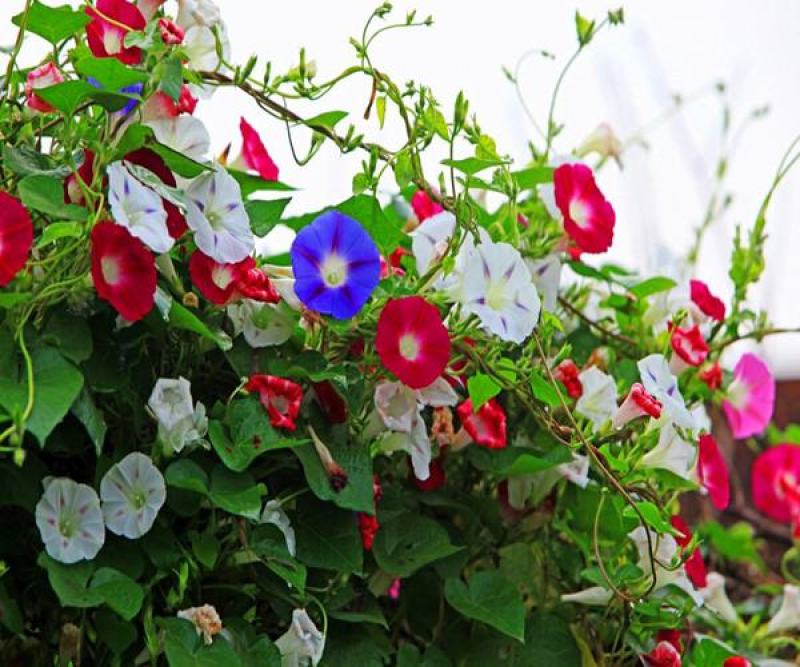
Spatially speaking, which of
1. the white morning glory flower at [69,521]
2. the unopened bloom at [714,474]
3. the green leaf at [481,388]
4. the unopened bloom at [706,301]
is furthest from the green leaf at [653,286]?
the white morning glory flower at [69,521]

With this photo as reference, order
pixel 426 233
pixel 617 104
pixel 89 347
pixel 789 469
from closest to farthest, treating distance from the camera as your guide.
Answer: pixel 89 347 → pixel 426 233 → pixel 789 469 → pixel 617 104

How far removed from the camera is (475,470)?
863 mm

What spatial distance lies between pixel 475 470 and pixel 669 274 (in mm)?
252

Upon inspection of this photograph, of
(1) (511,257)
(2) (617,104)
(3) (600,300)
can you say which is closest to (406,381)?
(1) (511,257)

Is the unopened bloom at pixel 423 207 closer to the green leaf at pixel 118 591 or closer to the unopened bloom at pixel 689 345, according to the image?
the unopened bloom at pixel 689 345

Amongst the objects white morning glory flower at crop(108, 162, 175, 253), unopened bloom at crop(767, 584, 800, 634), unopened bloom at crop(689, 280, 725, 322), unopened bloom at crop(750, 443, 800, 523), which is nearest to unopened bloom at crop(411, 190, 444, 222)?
unopened bloom at crop(689, 280, 725, 322)

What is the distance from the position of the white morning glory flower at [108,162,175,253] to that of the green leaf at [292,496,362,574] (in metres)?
0.18

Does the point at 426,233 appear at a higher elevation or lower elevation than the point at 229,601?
higher

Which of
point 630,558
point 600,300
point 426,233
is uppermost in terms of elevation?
point 426,233

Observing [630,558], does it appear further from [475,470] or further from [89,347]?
[89,347]

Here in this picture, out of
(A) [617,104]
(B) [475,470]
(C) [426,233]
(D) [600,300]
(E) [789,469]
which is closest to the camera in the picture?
(C) [426,233]

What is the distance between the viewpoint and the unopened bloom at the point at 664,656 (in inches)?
31.1

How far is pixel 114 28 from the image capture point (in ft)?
2.27

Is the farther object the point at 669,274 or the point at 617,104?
the point at 617,104
